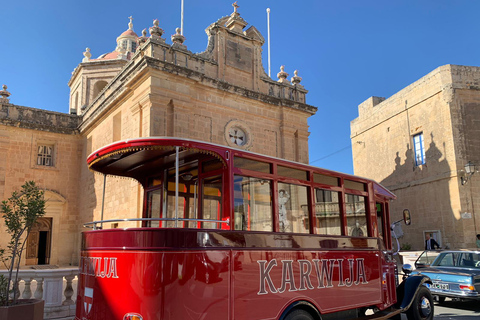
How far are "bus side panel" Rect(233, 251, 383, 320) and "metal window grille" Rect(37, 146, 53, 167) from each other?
16.7 m

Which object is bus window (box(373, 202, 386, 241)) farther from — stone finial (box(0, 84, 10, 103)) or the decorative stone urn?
stone finial (box(0, 84, 10, 103))

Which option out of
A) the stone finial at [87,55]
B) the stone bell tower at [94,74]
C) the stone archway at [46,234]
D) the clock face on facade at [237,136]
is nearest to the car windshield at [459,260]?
the clock face on facade at [237,136]

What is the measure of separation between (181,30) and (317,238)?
36.0 feet

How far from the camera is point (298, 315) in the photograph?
4598 mm

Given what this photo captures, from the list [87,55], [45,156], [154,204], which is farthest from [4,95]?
[154,204]

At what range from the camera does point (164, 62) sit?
40.0 ft

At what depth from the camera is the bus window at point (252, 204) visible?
14.7ft

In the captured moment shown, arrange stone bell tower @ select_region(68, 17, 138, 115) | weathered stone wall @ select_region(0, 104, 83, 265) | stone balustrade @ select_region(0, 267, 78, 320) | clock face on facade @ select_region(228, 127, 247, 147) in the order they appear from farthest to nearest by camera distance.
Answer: stone bell tower @ select_region(68, 17, 138, 115), weathered stone wall @ select_region(0, 104, 83, 265), clock face on facade @ select_region(228, 127, 247, 147), stone balustrade @ select_region(0, 267, 78, 320)

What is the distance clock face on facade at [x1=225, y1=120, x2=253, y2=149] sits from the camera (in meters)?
14.3

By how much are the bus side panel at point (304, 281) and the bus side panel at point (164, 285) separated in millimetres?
263

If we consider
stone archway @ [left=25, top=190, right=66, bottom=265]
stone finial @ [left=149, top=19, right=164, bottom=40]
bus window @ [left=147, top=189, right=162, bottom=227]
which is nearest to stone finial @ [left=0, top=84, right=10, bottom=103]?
stone archway @ [left=25, top=190, right=66, bottom=265]

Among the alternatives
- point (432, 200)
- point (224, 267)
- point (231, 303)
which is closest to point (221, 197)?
point (224, 267)

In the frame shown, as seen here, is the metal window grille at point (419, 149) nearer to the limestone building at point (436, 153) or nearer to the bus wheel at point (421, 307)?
the limestone building at point (436, 153)

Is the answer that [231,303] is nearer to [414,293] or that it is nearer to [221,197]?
[221,197]
